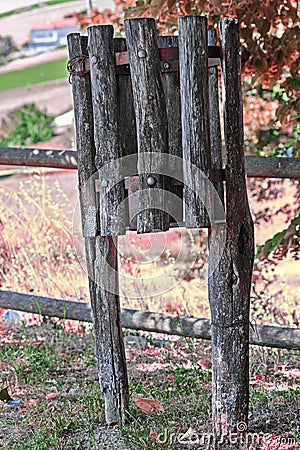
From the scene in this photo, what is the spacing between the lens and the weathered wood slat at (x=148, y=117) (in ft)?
8.79

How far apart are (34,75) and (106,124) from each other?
46.3 ft

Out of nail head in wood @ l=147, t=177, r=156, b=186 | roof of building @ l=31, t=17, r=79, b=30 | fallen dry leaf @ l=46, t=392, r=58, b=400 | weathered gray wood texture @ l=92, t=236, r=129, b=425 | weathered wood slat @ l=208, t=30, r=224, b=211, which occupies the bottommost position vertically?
fallen dry leaf @ l=46, t=392, r=58, b=400

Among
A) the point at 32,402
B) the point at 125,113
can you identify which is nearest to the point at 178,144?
the point at 125,113

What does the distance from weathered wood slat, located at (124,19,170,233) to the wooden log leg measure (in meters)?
A: 0.44

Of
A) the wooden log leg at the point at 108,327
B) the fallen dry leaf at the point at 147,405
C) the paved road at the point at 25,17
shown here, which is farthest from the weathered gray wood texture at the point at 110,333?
the paved road at the point at 25,17

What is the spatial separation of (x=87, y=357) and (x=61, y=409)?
0.78 metres

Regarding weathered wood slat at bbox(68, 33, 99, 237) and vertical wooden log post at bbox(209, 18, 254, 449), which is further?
weathered wood slat at bbox(68, 33, 99, 237)

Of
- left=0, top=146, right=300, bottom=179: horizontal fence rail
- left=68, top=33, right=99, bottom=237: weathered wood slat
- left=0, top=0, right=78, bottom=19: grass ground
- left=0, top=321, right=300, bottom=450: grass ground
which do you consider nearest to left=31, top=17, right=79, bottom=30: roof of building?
left=0, top=0, right=78, bottom=19: grass ground

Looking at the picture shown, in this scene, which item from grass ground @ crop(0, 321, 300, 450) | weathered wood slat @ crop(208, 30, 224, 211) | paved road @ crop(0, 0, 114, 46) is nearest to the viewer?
weathered wood slat @ crop(208, 30, 224, 211)

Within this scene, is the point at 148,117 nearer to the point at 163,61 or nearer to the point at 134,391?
the point at 163,61

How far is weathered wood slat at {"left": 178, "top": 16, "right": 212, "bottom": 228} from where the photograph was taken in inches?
104

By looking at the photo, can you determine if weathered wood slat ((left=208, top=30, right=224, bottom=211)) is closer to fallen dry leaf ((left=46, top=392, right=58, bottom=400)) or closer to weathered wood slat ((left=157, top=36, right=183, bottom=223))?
weathered wood slat ((left=157, top=36, right=183, bottom=223))

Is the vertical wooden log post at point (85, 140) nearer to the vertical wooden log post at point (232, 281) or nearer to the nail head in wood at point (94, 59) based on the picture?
the nail head in wood at point (94, 59)

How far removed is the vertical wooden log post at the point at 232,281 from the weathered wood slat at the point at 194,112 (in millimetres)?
121
